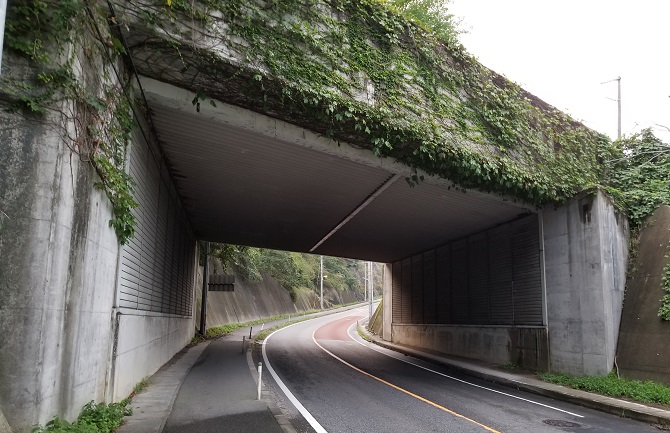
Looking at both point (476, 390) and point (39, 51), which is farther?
point (476, 390)

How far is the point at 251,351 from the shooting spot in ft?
68.8

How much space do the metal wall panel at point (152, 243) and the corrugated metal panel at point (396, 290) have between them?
43.4 feet

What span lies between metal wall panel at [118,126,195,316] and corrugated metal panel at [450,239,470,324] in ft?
38.2

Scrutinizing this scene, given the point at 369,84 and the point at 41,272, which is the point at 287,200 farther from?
the point at 41,272

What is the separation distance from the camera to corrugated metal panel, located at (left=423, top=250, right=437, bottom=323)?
76.1 ft

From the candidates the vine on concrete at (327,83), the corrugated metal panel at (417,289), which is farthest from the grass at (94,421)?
the corrugated metal panel at (417,289)

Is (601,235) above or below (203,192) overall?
below

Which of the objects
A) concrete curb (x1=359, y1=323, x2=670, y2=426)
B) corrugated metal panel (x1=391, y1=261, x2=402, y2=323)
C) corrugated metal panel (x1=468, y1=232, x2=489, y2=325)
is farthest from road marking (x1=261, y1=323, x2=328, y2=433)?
corrugated metal panel (x1=391, y1=261, x2=402, y2=323)

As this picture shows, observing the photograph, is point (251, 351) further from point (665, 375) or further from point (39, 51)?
point (39, 51)

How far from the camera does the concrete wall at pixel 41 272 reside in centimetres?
512

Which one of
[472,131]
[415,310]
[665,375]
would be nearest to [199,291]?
[415,310]

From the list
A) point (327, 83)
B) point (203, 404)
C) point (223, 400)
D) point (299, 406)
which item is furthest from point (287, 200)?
point (203, 404)

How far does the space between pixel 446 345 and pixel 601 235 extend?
1000cm

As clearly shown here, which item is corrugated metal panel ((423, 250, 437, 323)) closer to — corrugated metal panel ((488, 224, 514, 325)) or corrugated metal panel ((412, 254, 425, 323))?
corrugated metal panel ((412, 254, 425, 323))
